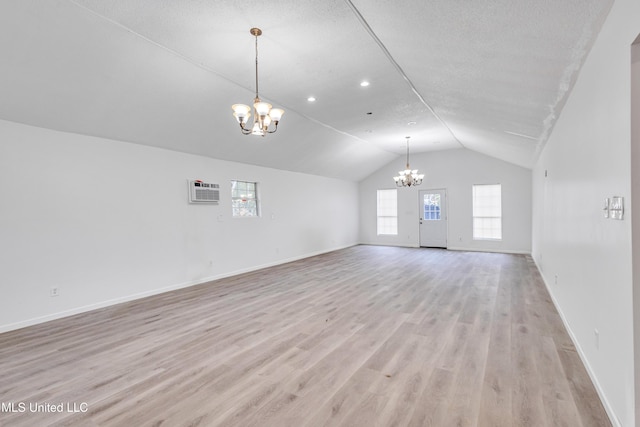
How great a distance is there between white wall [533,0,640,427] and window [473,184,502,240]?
652 centimetres

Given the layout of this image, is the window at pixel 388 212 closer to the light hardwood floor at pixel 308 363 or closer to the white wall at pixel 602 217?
the light hardwood floor at pixel 308 363

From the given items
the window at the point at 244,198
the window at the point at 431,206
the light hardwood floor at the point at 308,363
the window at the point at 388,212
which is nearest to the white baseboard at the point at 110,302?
the light hardwood floor at the point at 308,363

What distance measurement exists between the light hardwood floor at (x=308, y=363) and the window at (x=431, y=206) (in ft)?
17.6

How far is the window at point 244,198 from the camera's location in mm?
6832

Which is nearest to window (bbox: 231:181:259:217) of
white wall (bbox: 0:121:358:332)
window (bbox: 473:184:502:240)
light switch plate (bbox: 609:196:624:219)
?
white wall (bbox: 0:121:358:332)

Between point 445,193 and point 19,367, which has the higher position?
point 445,193

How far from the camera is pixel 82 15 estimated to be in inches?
107

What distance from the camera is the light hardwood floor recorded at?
82.0 inches

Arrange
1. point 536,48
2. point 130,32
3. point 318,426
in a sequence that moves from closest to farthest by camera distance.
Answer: point 318,426 < point 536,48 < point 130,32

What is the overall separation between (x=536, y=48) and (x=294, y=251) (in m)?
6.99

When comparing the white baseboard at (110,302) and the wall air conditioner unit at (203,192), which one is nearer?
the white baseboard at (110,302)

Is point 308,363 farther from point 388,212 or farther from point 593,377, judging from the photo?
point 388,212

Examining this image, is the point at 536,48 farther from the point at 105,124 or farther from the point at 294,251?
the point at 294,251

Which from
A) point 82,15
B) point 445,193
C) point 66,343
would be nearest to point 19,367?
point 66,343
